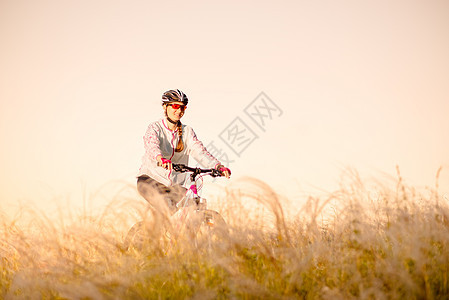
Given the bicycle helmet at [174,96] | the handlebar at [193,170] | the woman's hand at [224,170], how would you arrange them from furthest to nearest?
the bicycle helmet at [174,96], the woman's hand at [224,170], the handlebar at [193,170]

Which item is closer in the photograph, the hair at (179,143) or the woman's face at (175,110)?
the woman's face at (175,110)

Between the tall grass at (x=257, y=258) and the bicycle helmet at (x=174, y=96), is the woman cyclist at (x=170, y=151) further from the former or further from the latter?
the tall grass at (x=257, y=258)

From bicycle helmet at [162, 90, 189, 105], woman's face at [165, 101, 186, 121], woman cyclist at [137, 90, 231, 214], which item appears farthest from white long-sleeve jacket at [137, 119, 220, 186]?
bicycle helmet at [162, 90, 189, 105]

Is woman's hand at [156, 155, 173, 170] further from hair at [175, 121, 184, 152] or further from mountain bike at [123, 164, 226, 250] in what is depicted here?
hair at [175, 121, 184, 152]

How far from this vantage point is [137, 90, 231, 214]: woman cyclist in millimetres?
6062

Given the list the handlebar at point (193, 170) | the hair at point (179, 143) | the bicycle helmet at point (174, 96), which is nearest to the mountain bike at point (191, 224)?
the handlebar at point (193, 170)

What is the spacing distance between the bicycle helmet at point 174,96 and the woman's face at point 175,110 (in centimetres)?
7

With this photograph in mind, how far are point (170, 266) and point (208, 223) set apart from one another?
188 cm

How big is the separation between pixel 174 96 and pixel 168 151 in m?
1.02

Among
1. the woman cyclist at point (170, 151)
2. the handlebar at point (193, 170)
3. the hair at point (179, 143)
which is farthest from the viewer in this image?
the hair at point (179, 143)

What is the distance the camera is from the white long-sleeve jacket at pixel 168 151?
618 centimetres

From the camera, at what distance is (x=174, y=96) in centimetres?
632

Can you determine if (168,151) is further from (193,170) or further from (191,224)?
(191,224)

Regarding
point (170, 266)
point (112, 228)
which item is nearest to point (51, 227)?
point (112, 228)
